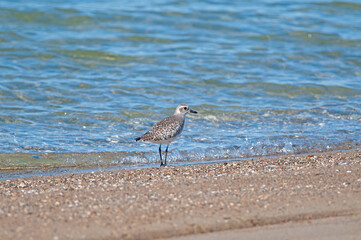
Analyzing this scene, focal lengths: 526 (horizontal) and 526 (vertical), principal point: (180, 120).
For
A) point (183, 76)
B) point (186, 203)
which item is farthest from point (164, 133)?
point (183, 76)

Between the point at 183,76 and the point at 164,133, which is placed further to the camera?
the point at 183,76

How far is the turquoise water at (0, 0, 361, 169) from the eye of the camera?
9531 mm

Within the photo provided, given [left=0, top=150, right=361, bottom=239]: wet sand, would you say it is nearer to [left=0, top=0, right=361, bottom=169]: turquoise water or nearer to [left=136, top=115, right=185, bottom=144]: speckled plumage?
[left=136, top=115, right=185, bottom=144]: speckled plumage

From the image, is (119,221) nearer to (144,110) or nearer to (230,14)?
(144,110)

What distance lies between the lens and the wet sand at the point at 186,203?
192 inches

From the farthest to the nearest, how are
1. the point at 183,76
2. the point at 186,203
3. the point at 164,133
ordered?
the point at 183,76, the point at 164,133, the point at 186,203

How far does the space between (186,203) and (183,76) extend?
8.41 meters

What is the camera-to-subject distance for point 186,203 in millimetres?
5520

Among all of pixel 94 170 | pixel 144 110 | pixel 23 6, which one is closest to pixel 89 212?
pixel 94 170

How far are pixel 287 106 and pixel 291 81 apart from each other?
1943mm

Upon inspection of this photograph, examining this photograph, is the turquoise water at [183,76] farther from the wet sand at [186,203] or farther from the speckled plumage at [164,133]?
the wet sand at [186,203]

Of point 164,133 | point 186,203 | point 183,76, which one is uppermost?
point 186,203

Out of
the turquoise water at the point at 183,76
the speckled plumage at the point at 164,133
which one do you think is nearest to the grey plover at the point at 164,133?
the speckled plumage at the point at 164,133

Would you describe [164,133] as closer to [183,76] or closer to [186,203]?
[186,203]
